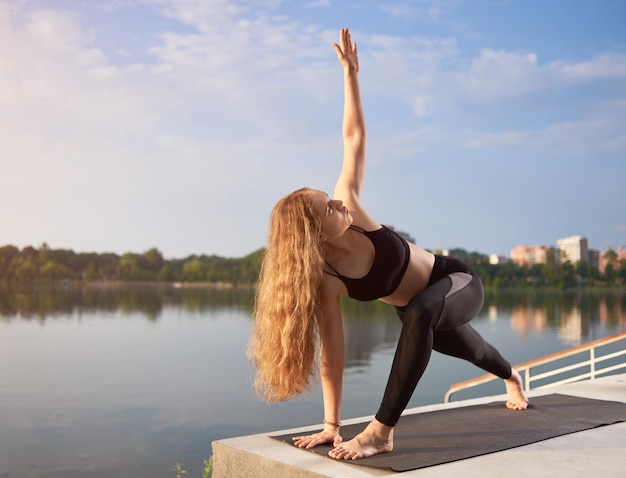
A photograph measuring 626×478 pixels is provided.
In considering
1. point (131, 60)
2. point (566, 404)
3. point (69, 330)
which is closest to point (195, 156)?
point (131, 60)

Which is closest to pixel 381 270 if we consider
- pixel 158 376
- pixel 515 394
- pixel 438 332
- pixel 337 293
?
pixel 337 293

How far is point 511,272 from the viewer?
69938mm

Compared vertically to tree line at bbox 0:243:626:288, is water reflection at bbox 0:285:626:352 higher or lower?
lower

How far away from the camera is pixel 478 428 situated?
3.00 m

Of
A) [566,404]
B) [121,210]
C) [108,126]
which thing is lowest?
[566,404]

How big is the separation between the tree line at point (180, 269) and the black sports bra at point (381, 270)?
2340 inches

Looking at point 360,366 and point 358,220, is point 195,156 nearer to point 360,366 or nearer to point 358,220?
point 360,366

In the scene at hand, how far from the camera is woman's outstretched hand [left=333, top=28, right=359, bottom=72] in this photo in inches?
118

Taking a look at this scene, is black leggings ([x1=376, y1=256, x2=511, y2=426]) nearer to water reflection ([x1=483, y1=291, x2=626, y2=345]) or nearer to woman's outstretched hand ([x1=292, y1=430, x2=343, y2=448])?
woman's outstretched hand ([x1=292, y1=430, x2=343, y2=448])

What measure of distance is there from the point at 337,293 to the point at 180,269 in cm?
7287

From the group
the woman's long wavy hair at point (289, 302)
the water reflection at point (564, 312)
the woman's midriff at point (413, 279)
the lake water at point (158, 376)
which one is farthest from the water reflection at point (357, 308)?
the woman's long wavy hair at point (289, 302)

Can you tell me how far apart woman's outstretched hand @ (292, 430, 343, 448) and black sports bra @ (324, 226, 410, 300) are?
53cm

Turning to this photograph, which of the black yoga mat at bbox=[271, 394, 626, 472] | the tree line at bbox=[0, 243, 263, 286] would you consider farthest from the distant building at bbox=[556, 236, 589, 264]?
the black yoga mat at bbox=[271, 394, 626, 472]

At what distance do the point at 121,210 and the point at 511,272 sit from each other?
41.3 metres
